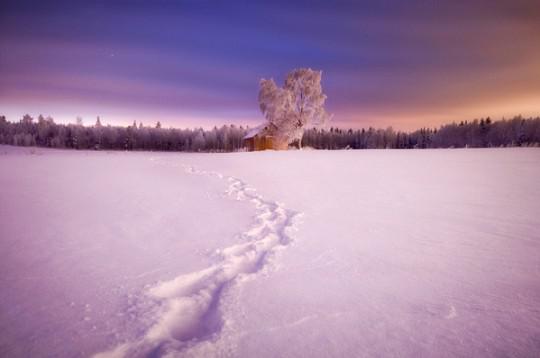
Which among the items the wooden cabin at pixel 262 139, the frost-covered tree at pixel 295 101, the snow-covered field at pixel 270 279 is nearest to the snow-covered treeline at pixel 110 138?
the wooden cabin at pixel 262 139

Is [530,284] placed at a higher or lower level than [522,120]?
lower

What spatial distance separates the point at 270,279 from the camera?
2703 mm

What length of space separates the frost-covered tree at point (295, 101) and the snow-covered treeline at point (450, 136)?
2347cm

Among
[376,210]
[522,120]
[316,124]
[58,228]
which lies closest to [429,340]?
[376,210]

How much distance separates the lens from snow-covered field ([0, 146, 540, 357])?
5.98 ft

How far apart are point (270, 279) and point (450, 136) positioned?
11128 centimetres

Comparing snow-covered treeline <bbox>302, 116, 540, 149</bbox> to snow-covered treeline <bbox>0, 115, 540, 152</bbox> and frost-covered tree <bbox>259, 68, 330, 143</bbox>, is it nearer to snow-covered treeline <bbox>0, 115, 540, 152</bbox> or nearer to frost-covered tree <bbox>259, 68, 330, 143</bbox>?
snow-covered treeline <bbox>0, 115, 540, 152</bbox>

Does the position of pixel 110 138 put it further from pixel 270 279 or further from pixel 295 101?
pixel 270 279

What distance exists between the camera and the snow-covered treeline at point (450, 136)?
74.6 m

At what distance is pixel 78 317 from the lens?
206 centimetres

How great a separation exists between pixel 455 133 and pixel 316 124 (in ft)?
274

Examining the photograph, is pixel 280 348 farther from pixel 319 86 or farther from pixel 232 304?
pixel 319 86

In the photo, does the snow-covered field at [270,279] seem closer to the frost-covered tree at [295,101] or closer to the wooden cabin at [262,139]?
the frost-covered tree at [295,101]

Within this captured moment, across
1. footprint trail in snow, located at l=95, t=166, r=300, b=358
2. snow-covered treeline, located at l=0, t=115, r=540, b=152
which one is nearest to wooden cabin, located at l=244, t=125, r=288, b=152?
footprint trail in snow, located at l=95, t=166, r=300, b=358
